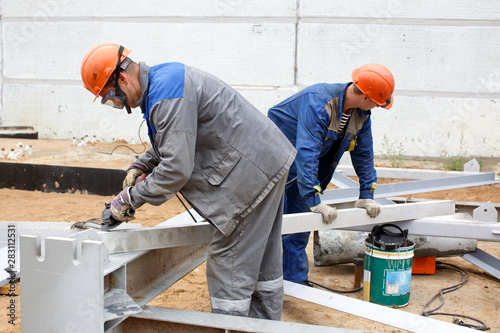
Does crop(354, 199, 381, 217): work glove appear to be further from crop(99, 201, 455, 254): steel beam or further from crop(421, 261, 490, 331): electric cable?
crop(421, 261, 490, 331): electric cable

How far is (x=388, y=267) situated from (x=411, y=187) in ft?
5.62

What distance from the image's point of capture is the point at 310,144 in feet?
11.5

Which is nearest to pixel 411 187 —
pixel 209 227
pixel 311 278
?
pixel 311 278

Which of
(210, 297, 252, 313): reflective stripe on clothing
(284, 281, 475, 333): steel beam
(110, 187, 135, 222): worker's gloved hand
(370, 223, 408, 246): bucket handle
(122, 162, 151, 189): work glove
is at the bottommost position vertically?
(284, 281, 475, 333): steel beam

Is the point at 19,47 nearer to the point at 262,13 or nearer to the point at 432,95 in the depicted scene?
the point at 262,13

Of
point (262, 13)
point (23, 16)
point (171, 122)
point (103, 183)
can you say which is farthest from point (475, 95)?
point (23, 16)

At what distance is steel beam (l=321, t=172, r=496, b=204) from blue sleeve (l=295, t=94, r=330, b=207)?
124cm

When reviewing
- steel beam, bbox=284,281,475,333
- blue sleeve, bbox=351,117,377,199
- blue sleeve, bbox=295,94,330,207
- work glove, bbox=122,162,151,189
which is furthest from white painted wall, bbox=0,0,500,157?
work glove, bbox=122,162,151,189

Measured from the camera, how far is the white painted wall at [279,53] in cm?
973

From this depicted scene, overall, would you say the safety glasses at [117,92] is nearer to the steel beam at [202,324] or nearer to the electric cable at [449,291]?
the steel beam at [202,324]

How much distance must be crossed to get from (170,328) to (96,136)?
31.1 feet

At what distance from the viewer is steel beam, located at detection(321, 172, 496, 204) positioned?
4805 mm

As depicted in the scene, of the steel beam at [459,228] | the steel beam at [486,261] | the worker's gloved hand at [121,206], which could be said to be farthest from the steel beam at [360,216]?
the worker's gloved hand at [121,206]

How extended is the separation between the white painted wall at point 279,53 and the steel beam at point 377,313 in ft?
23.6
